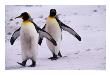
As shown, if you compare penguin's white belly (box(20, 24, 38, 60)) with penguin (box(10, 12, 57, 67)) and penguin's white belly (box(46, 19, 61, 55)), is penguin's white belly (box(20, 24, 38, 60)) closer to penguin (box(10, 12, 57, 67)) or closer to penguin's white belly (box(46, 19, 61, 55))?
penguin (box(10, 12, 57, 67))

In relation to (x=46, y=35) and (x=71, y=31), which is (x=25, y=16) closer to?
(x=46, y=35)

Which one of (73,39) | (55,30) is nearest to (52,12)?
(55,30)

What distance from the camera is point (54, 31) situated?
2.81m

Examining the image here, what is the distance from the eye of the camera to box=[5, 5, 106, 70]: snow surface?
2.77 meters

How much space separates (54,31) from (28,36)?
0.19 metres

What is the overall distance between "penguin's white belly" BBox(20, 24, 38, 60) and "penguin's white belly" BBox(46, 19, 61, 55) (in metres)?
0.10

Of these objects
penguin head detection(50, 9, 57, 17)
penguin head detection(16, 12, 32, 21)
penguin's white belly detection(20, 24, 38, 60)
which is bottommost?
penguin's white belly detection(20, 24, 38, 60)

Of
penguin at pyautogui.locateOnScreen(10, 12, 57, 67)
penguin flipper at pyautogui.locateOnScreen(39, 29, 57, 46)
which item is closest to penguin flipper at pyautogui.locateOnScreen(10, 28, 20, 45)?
penguin at pyautogui.locateOnScreen(10, 12, 57, 67)

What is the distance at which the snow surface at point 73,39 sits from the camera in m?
2.77

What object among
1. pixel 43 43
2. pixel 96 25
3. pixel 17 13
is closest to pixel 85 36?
pixel 96 25

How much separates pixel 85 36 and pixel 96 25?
0.35ft

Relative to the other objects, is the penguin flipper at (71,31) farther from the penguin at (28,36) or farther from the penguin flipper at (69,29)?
the penguin at (28,36)

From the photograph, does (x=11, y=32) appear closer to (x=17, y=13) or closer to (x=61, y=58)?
(x=17, y=13)
